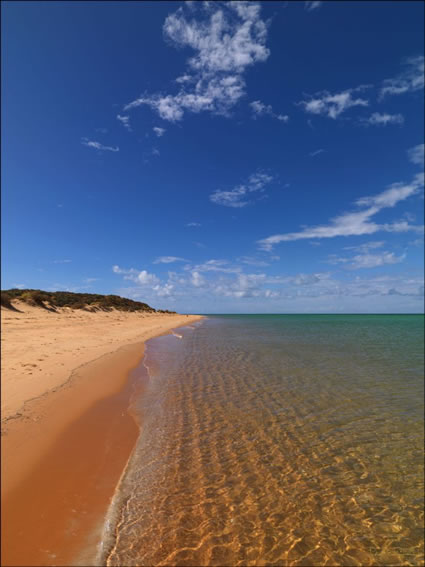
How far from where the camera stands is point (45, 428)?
2451 mm

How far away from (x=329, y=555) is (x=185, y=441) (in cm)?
450

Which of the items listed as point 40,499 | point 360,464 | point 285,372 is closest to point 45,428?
point 40,499

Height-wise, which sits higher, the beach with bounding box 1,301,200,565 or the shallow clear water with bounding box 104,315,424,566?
the beach with bounding box 1,301,200,565

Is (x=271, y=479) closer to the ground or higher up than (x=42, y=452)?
closer to the ground

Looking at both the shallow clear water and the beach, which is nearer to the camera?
the beach

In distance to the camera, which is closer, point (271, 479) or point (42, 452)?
point (42, 452)

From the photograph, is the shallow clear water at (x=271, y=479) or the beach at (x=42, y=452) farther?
the shallow clear water at (x=271, y=479)

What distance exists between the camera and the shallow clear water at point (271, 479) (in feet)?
17.2

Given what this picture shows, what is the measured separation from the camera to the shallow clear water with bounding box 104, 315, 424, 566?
5.24 m

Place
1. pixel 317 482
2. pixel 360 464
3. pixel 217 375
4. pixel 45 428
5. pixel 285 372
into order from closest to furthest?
pixel 45 428
pixel 317 482
pixel 360 464
pixel 217 375
pixel 285 372

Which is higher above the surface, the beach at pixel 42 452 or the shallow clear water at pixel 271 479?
the beach at pixel 42 452

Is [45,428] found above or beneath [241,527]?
above

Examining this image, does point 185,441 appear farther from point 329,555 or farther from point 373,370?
point 373,370

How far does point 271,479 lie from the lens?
7230mm
